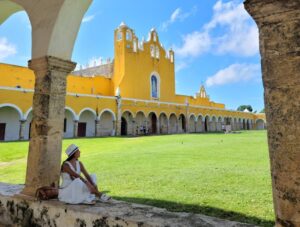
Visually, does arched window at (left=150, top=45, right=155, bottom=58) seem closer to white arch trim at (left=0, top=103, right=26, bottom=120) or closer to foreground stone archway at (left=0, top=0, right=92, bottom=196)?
white arch trim at (left=0, top=103, right=26, bottom=120)

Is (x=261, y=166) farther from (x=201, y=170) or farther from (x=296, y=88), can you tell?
(x=296, y=88)

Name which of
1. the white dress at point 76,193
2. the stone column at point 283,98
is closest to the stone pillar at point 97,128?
the white dress at point 76,193

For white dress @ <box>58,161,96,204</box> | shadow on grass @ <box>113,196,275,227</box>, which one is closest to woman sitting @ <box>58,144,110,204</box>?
white dress @ <box>58,161,96,204</box>

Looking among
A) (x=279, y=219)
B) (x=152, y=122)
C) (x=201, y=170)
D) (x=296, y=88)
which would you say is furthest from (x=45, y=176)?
(x=152, y=122)

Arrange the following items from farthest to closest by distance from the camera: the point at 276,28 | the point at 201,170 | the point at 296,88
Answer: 1. the point at 201,170
2. the point at 276,28
3. the point at 296,88

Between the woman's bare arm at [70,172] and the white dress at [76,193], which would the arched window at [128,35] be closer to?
the woman's bare arm at [70,172]

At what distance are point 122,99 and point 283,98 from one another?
25558mm

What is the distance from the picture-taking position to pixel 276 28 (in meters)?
1.66

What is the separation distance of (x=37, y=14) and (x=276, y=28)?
3.12 m

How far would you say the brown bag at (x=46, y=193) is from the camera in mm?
3045

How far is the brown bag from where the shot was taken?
3.04m

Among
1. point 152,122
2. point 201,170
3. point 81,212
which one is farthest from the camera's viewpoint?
point 152,122

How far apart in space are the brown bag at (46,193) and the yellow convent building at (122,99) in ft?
60.3

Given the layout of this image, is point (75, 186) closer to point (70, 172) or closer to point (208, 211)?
point (70, 172)
